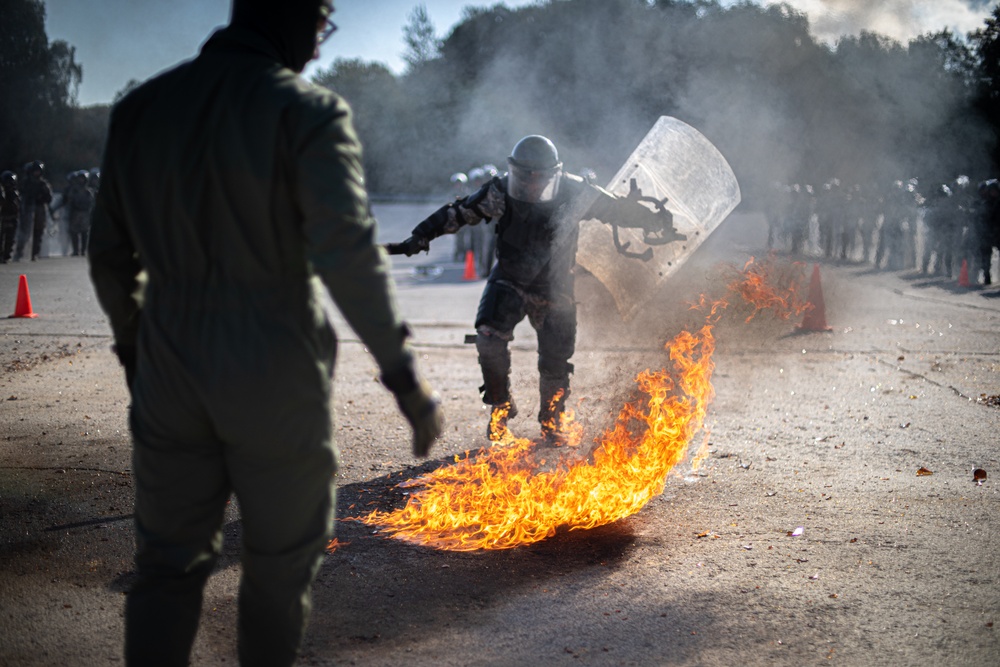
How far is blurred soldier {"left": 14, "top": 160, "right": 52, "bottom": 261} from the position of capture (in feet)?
58.6

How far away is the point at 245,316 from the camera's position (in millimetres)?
1780

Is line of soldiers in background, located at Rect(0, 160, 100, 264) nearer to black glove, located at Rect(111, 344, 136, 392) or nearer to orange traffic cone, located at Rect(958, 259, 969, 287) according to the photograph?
black glove, located at Rect(111, 344, 136, 392)

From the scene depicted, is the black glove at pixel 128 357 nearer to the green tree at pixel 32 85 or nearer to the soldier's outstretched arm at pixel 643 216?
the soldier's outstretched arm at pixel 643 216

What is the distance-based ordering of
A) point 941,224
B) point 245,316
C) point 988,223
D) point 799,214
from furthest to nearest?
point 799,214, point 941,224, point 988,223, point 245,316

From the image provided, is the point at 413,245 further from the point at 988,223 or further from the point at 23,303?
the point at 988,223

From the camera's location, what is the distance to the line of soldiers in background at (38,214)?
16328 millimetres

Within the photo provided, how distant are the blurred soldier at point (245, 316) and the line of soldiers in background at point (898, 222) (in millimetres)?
15892

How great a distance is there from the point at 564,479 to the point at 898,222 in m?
17.6

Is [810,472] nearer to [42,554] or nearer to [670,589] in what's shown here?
[670,589]

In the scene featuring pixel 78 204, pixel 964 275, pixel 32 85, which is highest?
pixel 32 85

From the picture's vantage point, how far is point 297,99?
5.83 feet

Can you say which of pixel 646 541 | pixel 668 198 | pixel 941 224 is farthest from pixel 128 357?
pixel 941 224

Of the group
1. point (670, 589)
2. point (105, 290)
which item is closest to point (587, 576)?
point (670, 589)

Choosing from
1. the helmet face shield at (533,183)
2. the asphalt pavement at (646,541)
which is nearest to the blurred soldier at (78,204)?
the asphalt pavement at (646,541)
